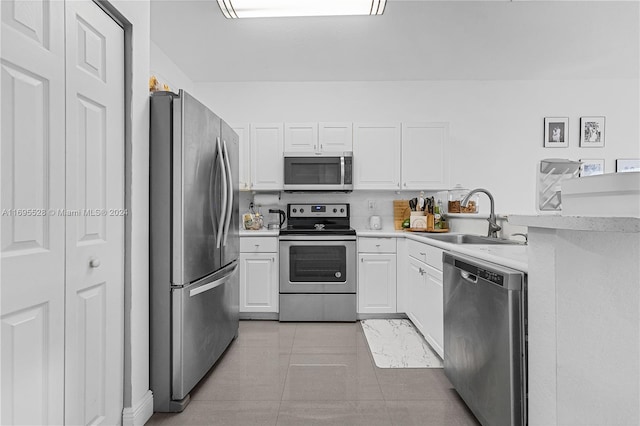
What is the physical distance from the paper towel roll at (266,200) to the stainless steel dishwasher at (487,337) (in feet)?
8.22

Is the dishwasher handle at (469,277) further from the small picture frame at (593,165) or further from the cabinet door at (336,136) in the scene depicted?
the small picture frame at (593,165)

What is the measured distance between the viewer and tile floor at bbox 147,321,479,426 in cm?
190

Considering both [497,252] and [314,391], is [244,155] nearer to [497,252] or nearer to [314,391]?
[314,391]

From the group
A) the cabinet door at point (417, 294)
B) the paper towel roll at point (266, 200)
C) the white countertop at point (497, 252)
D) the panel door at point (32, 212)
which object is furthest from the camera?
the paper towel roll at point (266, 200)

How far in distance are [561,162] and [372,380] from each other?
5.63 ft

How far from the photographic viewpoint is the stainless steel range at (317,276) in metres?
3.58

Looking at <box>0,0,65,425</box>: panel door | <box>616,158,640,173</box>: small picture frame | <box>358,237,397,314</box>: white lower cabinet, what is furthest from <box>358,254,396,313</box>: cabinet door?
<box>616,158,640,173</box>: small picture frame

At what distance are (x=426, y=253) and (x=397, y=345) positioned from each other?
2.68 ft

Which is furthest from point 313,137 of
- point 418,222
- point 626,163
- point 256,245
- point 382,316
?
point 626,163

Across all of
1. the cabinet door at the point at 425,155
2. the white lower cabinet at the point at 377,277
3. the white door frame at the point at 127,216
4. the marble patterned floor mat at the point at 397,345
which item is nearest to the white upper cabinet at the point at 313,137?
the cabinet door at the point at 425,155

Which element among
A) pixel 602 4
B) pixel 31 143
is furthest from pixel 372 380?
pixel 602 4

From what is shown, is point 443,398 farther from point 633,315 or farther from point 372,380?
point 633,315

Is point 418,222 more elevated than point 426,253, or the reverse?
point 418,222

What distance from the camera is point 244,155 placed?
3924 millimetres
